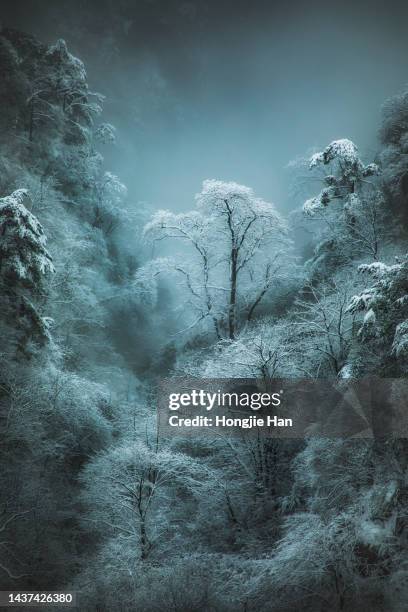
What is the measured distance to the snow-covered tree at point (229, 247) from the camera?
735 inches

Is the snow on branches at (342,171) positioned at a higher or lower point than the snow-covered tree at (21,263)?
higher

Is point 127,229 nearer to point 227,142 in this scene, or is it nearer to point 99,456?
point 227,142

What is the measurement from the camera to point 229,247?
19.9m

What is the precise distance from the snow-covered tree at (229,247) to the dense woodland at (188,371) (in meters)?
0.11

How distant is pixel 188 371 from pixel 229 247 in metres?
6.93

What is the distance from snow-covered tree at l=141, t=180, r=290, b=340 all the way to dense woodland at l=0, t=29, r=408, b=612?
0.11 m

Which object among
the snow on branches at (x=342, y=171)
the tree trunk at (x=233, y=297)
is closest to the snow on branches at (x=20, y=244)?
the tree trunk at (x=233, y=297)

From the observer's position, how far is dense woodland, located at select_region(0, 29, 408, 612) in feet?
30.4

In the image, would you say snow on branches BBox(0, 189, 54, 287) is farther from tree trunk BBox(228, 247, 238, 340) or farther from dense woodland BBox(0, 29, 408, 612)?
tree trunk BBox(228, 247, 238, 340)

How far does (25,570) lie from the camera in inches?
458

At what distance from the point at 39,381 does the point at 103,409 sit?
4404 millimetres

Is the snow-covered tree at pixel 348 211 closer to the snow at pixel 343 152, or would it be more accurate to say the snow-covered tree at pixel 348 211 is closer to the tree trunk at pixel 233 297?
the snow at pixel 343 152

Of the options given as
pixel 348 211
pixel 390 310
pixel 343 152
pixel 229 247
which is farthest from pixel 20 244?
pixel 343 152

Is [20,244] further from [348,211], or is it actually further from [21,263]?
[348,211]
